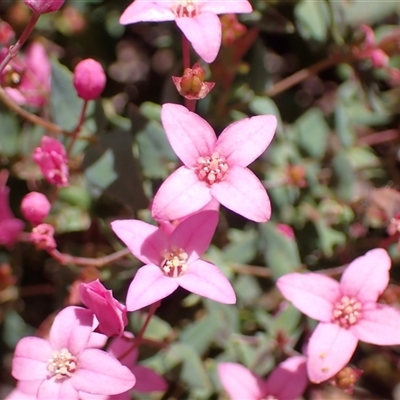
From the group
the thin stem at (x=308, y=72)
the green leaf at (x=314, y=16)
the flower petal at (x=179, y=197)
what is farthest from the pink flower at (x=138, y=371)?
the green leaf at (x=314, y=16)

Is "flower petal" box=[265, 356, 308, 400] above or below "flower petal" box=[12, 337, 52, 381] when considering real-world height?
below

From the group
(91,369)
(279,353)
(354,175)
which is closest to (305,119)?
(354,175)

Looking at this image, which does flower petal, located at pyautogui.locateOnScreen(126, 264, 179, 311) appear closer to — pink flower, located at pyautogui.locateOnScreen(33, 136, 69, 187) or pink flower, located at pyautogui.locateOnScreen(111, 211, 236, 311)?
pink flower, located at pyautogui.locateOnScreen(111, 211, 236, 311)

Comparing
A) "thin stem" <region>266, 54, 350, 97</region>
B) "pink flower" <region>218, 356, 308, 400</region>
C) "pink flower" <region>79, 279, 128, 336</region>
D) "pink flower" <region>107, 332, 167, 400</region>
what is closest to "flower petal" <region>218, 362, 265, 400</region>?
"pink flower" <region>218, 356, 308, 400</region>

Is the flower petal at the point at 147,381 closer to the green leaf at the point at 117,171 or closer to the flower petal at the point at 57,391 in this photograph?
the flower petal at the point at 57,391

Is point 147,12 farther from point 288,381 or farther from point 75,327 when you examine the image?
point 288,381

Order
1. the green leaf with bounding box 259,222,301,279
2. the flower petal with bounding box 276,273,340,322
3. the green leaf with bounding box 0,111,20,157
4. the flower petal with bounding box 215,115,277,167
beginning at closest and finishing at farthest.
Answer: the flower petal with bounding box 215,115,277,167 < the flower petal with bounding box 276,273,340,322 < the green leaf with bounding box 259,222,301,279 < the green leaf with bounding box 0,111,20,157
